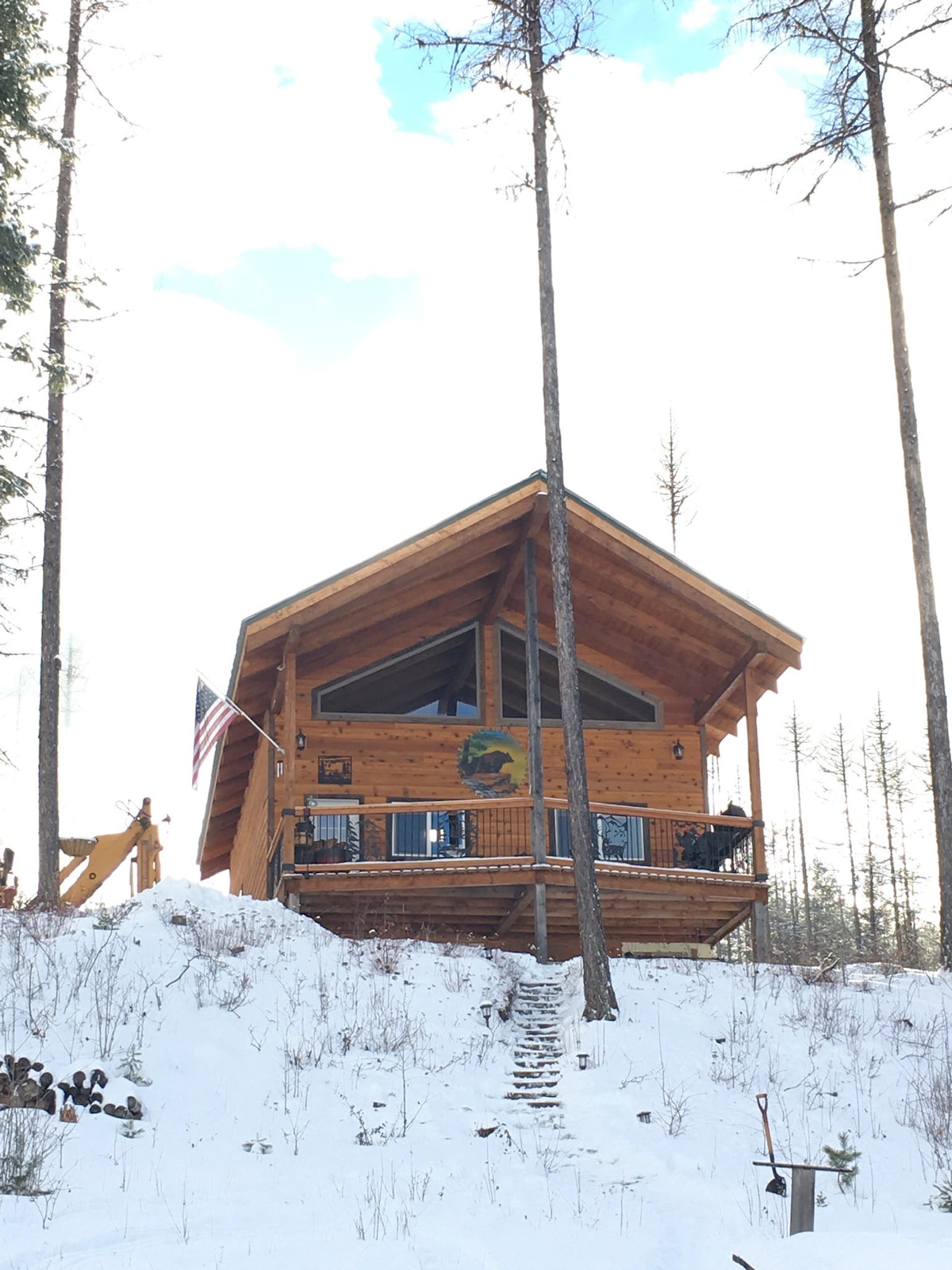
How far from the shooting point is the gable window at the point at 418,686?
20672mm

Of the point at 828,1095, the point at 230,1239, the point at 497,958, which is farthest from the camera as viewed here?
the point at 497,958

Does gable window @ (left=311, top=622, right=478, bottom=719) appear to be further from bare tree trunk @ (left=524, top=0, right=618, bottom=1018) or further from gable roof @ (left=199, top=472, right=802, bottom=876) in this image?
bare tree trunk @ (left=524, top=0, right=618, bottom=1018)

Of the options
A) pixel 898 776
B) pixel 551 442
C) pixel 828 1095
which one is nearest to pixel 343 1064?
pixel 828 1095

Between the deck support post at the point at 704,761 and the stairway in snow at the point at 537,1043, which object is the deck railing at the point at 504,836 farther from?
the stairway in snow at the point at 537,1043

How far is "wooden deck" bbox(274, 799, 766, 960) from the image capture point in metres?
17.4

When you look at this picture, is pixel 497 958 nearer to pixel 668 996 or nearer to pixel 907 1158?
pixel 668 996

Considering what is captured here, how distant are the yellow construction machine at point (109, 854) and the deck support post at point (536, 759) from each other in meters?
5.66

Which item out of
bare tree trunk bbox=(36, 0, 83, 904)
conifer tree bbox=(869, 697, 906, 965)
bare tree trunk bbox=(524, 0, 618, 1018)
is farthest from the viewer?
conifer tree bbox=(869, 697, 906, 965)

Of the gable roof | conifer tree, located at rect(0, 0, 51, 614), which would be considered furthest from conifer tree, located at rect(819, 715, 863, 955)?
conifer tree, located at rect(0, 0, 51, 614)

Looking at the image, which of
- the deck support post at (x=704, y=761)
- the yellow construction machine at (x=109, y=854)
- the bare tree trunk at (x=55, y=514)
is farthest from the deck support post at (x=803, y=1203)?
the deck support post at (x=704, y=761)

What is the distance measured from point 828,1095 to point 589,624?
1111 centimetres

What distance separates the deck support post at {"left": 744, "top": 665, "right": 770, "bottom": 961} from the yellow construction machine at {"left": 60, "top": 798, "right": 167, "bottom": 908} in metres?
9.03

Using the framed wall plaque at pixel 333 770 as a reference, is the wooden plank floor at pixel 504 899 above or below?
below

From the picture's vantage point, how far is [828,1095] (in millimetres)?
11539
